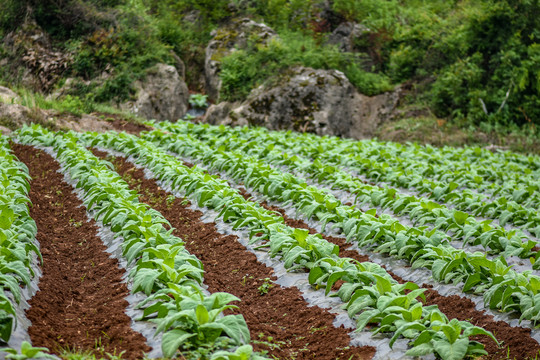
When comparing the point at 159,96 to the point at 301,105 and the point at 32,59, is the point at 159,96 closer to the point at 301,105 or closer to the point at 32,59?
the point at 32,59

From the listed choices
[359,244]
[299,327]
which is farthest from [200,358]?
[359,244]

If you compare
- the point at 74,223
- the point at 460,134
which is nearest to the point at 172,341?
the point at 74,223

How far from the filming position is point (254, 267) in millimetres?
5648

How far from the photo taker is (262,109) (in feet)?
61.5

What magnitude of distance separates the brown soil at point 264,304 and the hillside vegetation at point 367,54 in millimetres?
11789

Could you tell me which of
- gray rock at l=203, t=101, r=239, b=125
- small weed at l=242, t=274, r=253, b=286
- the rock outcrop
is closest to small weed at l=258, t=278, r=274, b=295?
small weed at l=242, t=274, r=253, b=286

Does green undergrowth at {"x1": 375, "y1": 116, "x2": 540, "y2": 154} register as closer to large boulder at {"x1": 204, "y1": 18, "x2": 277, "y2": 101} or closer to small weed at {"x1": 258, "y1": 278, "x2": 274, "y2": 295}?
large boulder at {"x1": 204, "y1": 18, "x2": 277, "y2": 101}

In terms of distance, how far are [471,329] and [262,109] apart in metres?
15.6

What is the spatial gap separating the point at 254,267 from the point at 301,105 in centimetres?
1366

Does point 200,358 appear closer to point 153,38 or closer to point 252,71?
point 252,71

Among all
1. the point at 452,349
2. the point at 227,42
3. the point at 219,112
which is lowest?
the point at 219,112

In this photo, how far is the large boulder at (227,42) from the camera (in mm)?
21844

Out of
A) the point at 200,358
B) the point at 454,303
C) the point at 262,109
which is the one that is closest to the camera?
the point at 200,358

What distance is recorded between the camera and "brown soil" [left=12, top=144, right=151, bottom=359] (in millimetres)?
3764
